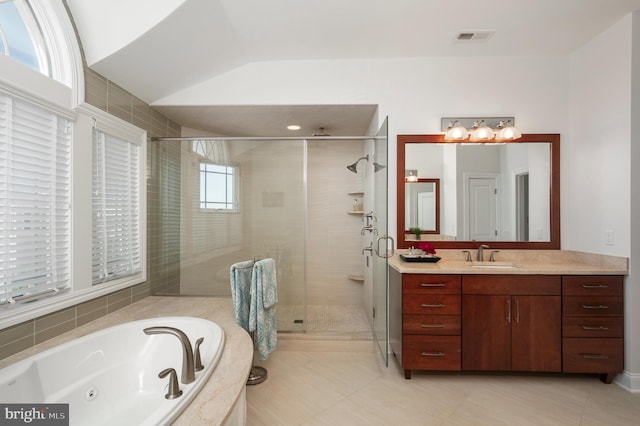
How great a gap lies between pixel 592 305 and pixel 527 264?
49 cm

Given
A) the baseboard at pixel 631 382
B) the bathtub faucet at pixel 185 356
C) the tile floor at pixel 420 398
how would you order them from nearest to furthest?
the bathtub faucet at pixel 185 356
the tile floor at pixel 420 398
the baseboard at pixel 631 382

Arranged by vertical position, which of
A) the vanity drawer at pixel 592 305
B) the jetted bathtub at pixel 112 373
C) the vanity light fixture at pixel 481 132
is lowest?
the jetted bathtub at pixel 112 373

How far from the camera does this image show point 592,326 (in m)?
2.17

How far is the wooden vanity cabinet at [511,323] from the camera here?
219cm

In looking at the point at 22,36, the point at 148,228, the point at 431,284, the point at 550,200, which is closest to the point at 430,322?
the point at 431,284

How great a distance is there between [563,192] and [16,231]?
13.1ft

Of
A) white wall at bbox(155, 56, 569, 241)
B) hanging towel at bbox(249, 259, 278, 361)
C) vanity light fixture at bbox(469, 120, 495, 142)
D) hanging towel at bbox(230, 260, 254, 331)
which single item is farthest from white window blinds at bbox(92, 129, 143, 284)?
vanity light fixture at bbox(469, 120, 495, 142)

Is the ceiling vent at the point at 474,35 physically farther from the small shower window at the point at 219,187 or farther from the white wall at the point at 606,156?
the small shower window at the point at 219,187

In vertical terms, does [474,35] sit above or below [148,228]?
above

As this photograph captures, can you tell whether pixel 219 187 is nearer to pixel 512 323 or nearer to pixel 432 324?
pixel 432 324

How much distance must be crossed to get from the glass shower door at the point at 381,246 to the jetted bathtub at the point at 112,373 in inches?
51.1

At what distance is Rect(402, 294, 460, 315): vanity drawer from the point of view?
222cm

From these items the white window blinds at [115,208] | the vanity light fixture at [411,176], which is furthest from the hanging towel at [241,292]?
the vanity light fixture at [411,176]

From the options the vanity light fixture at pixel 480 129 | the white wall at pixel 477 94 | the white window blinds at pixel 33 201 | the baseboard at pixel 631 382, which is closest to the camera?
the white window blinds at pixel 33 201
